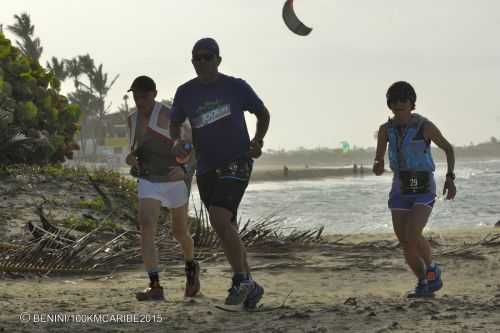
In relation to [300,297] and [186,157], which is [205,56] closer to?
[186,157]

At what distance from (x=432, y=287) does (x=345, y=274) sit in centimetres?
156

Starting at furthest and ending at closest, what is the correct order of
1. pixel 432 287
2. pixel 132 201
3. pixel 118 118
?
pixel 118 118
pixel 132 201
pixel 432 287

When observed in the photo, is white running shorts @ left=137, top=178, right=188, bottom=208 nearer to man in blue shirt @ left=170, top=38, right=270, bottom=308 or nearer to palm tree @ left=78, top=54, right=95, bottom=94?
man in blue shirt @ left=170, top=38, right=270, bottom=308

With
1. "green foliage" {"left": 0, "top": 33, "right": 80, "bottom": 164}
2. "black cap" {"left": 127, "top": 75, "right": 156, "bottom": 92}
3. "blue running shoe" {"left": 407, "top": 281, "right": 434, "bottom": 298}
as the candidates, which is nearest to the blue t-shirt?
"black cap" {"left": 127, "top": 75, "right": 156, "bottom": 92}

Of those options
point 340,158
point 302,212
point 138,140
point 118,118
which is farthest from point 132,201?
point 340,158

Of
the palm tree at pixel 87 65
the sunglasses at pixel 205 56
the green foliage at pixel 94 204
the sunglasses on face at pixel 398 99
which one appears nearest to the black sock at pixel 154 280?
the sunglasses at pixel 205 56

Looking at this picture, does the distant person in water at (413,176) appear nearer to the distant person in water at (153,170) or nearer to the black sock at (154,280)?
the distant person in water at (153,170)

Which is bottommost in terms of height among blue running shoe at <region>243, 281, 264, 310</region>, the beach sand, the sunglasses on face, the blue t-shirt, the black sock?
the beach sand

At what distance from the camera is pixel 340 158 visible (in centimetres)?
16000

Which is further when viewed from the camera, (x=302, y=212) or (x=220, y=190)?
(x=302, y=212)

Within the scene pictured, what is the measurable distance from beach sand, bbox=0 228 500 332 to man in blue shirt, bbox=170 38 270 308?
47 cm

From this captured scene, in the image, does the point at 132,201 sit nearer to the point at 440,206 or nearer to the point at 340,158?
the point at 440,206

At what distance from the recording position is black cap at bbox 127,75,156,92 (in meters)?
4.98

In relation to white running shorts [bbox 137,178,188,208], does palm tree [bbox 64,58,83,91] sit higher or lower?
higher
